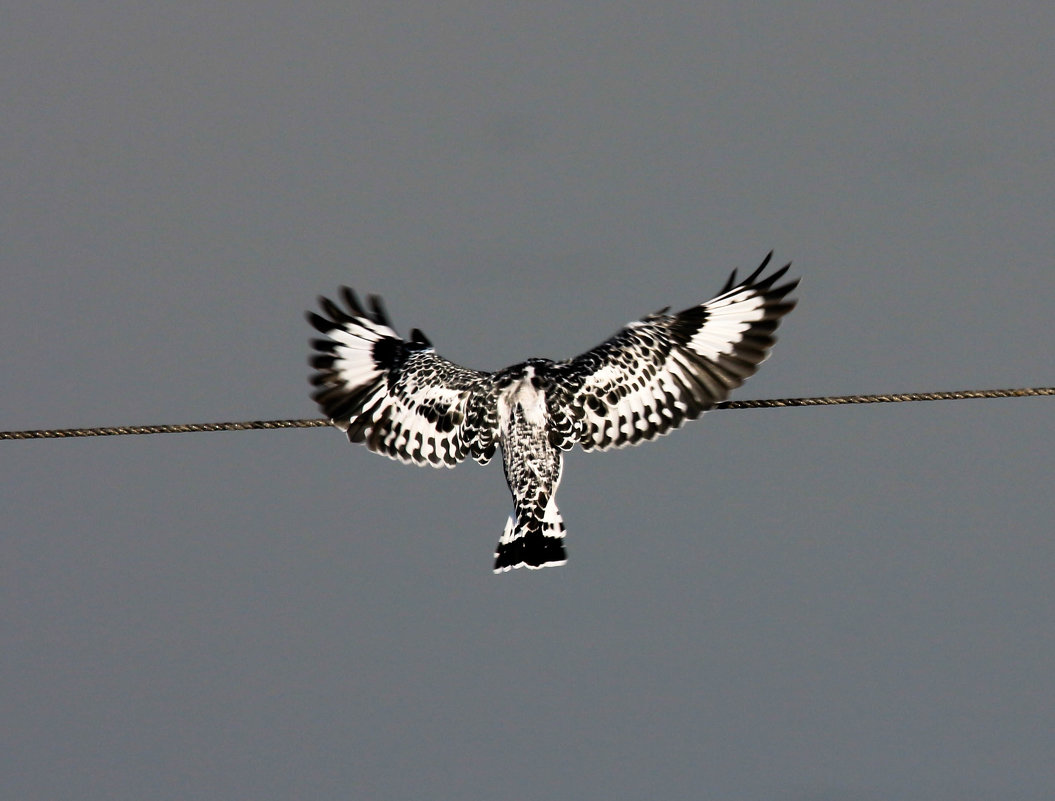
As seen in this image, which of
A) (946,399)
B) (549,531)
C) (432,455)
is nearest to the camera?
(946,399)

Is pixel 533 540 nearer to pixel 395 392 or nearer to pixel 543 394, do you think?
pixel 543 394

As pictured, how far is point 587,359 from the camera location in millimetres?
13953

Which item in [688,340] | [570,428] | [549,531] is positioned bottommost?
[549,531]

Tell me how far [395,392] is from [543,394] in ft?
5.03

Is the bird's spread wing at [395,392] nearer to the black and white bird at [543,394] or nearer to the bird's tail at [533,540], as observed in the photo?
the black and white bird at [543,394]

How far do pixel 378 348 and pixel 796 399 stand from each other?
4.84 meters

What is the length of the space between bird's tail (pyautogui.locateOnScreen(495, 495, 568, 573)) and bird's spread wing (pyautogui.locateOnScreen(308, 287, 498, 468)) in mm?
875

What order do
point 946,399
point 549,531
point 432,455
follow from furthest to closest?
point 432,455
point 549,531
point 946,399

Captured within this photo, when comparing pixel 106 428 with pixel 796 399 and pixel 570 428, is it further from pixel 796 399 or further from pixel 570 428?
pixel 796 399

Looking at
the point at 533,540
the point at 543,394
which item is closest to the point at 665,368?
the point at 543,394

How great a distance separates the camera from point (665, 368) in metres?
14.1

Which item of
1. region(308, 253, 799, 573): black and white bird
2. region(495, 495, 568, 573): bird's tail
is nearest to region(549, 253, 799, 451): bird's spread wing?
region(308, 253, 799, 573): black and white bird

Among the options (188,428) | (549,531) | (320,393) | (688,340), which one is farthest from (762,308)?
(188,428)

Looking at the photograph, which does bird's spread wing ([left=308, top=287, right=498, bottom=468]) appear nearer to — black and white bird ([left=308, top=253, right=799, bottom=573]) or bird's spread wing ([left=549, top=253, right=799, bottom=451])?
black and white bird ([left=308, top=253, right=799, bottom=573])
